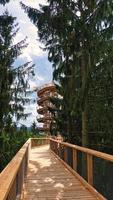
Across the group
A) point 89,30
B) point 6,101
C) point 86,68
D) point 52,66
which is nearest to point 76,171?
point 86,68

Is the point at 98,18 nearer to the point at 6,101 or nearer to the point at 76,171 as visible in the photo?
the point at 76,171

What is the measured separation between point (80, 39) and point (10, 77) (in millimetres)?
8027

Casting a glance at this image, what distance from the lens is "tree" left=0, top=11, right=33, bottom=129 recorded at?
22172mm

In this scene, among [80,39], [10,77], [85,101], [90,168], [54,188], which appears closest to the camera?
[90,168]

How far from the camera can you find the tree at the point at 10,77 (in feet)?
72.7

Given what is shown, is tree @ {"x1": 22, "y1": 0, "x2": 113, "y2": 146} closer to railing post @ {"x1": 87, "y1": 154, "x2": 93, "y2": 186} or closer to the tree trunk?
the tree trunk

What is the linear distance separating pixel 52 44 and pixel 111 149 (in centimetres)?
513

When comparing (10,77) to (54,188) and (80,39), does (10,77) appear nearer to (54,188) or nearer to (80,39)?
(80,39)

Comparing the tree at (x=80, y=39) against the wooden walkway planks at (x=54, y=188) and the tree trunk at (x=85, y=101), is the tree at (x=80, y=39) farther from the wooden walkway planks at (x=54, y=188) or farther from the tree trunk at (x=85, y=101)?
the wooden walkway planks at (x=54, y=188)

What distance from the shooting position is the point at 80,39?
50.0 feet

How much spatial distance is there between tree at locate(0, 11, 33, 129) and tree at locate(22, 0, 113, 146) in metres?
5.38

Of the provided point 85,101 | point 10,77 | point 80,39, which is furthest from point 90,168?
point 10,77

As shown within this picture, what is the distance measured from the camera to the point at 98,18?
14.5 metres

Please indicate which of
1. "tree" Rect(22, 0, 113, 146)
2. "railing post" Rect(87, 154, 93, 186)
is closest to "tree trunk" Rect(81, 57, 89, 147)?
"tree" Rect(22, 0, 113, 146)
